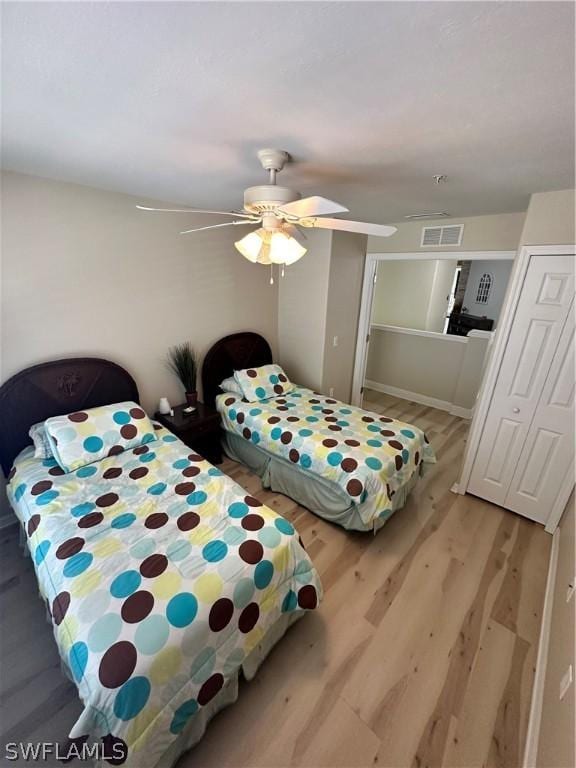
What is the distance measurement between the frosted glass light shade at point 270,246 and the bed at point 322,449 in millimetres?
1357

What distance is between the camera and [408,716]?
4.35 ft

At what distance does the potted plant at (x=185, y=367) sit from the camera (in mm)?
2830

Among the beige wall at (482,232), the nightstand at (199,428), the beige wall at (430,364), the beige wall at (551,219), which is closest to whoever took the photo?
the beige wall at (551,219)

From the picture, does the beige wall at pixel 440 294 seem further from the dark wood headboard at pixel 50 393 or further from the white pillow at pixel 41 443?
the white pillow at pixel 41 443

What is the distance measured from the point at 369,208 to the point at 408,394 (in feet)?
10.0

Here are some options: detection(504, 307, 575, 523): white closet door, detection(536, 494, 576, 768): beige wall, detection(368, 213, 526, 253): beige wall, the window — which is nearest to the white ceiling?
detection(368, 213, 526, 253): beige wall

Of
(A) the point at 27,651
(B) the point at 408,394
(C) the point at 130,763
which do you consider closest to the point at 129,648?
(C) the point at 130,763

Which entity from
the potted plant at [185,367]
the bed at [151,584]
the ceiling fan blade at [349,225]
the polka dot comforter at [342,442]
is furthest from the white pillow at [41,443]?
the ceiling fan blade at [349,225]

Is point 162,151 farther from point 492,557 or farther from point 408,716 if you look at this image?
point 492,557

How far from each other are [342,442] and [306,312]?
1.73 meters

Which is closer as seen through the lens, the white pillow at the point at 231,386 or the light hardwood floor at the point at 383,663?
the light hardwood floor at the point at 383,663

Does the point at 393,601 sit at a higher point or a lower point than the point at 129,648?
lower

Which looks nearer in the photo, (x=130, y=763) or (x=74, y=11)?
(x=74, y=11)

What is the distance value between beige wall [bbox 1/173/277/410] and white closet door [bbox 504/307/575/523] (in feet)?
9.18
